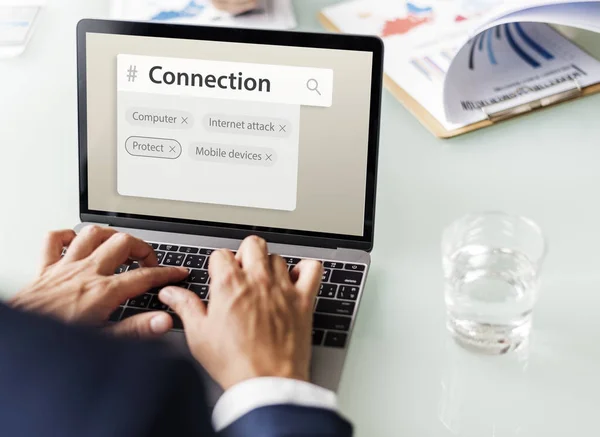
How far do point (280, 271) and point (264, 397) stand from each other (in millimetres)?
195

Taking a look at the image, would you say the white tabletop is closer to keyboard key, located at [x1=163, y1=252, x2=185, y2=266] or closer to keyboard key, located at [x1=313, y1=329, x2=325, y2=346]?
keyboard key, located at [x1=313, y1=329, x2=325, y2=346]

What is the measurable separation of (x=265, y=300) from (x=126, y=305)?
0.17 metres

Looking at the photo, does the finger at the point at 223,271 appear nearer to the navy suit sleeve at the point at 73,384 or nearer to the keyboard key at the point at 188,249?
the keyboard key at the point at 188,249

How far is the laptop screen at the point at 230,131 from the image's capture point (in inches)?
38.1

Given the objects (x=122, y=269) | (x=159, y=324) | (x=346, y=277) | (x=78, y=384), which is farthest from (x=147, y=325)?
(x=78, y=384)

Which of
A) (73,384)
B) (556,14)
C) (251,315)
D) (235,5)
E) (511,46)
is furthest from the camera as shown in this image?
(235,5)

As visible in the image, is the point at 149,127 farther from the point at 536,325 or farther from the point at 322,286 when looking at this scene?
the point at 536,325

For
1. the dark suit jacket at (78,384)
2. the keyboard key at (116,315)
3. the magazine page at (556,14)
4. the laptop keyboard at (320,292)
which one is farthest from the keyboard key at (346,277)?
the dark suit jacket at (78,384)

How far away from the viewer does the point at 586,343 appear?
0.89m

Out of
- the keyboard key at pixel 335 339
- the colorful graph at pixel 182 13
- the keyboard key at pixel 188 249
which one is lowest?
the keyboard key at pixel 335 339

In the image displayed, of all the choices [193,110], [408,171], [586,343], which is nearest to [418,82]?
[408,171]

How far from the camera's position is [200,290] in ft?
3.07

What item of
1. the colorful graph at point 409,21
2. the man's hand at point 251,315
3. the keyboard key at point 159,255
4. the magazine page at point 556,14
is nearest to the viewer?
the man's hand at point 251,315

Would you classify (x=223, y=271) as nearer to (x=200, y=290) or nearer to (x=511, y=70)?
(x=200, y=290)
